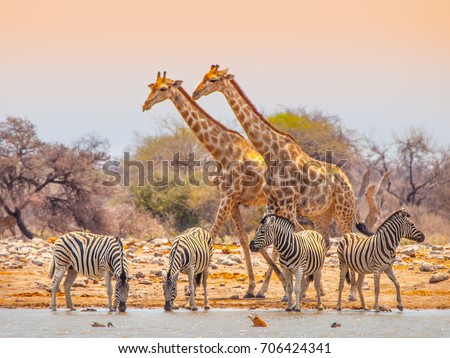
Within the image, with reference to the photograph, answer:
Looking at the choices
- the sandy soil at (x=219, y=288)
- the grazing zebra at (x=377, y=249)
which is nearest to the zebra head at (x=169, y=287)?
the sandy soil at (x=219, y=288)

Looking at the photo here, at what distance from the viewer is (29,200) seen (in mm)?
25047

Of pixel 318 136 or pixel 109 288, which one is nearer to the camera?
pixel 109 288

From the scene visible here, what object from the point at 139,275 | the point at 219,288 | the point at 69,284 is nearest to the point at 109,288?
the point at 69,284

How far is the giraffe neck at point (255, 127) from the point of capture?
15.9m

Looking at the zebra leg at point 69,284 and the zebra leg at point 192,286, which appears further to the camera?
the zebra leg at point 69,284

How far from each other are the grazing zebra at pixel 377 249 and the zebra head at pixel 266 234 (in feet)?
3.26

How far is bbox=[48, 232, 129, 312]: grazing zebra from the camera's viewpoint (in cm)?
1323

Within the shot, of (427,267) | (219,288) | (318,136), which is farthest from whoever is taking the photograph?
(318,136)

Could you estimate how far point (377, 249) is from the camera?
13.7 m

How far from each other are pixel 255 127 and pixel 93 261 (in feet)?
12.4

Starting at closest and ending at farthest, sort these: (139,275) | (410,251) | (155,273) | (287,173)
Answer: (287,173) < (139,275) < (155,273) < (410,251)

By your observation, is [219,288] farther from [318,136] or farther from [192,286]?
[318,136]

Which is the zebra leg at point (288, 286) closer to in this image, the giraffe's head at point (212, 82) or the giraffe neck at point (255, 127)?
the giraffe neck at point (255, 127)

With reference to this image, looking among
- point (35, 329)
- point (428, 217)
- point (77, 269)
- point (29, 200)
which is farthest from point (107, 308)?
point (428, 217)
